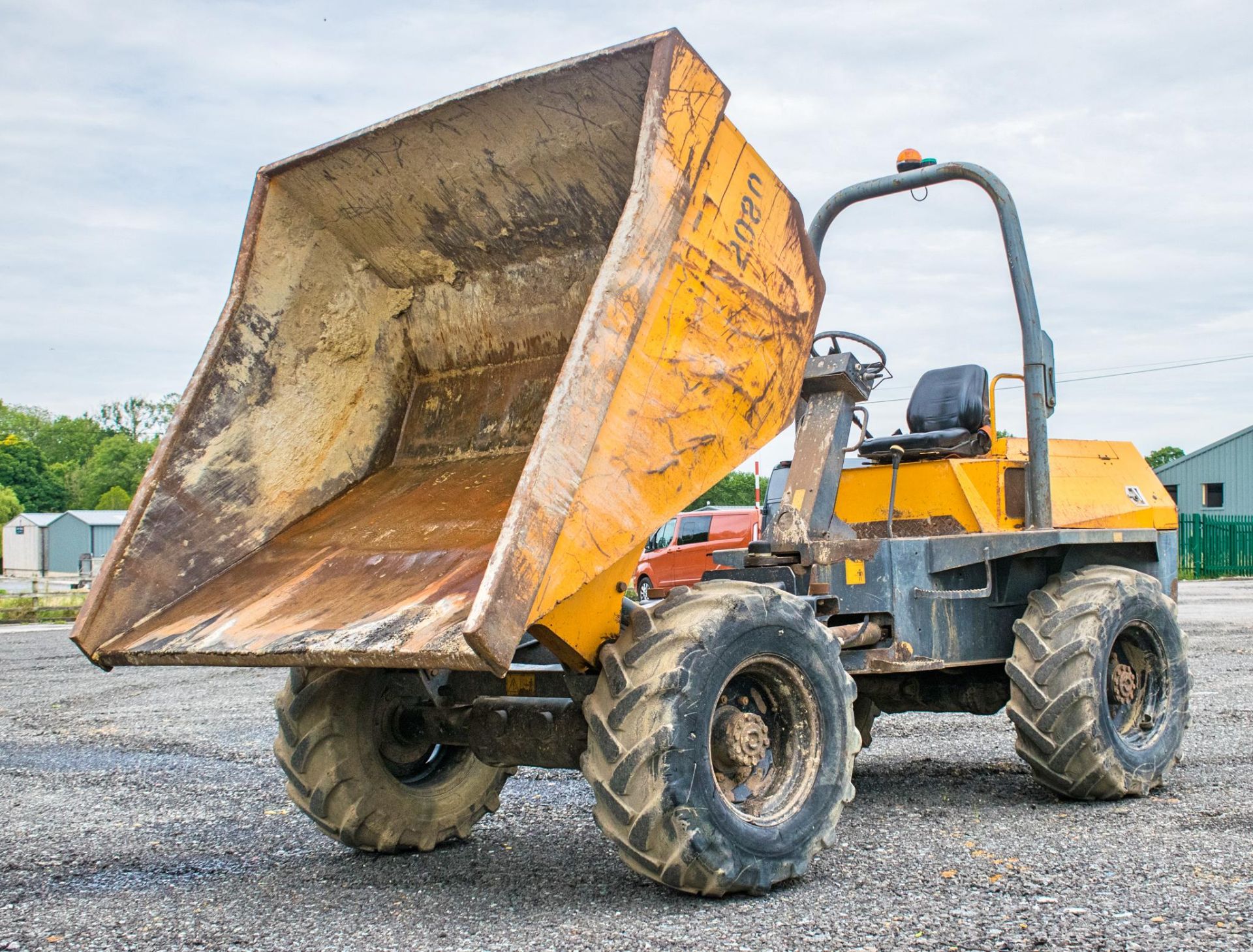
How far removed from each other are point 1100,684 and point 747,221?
2.77 m

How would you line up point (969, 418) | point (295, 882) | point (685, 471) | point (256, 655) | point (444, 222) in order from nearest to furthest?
point (256, 655) < point (685, 471) < point (295, 882) < point (444, 222) < point (969, 418)

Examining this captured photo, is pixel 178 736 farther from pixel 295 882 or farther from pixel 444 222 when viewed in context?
pixel 444 222

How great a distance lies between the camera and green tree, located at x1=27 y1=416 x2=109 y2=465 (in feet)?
335

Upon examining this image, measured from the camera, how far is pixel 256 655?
3.90m

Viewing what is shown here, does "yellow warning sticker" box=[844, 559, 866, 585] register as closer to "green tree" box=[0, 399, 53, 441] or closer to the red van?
the red van

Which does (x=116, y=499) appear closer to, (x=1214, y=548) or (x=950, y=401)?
(x=1214, y=548)

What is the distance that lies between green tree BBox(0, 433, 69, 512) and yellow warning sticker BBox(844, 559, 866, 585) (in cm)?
8990

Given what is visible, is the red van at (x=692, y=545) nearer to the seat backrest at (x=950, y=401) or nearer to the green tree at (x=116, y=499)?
the seat backrest at (x=950, y=401)

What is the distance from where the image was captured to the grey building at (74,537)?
203 feet

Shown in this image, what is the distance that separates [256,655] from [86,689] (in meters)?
8.45

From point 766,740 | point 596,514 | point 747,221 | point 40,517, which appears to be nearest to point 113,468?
point 40,517

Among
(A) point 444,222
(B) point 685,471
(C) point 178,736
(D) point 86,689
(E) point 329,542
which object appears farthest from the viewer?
(D) point 86,689

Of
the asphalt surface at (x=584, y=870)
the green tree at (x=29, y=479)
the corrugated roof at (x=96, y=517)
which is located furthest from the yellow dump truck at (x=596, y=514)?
the green tree at (x=29, y=479)

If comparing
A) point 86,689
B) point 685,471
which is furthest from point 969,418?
point 86,689
